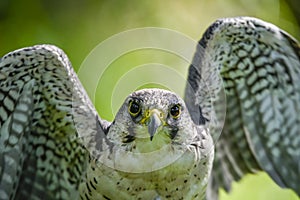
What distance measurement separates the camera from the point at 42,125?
9789 mm

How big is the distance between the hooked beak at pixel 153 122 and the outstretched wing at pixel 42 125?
0.92 meters

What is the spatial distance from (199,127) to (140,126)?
0.81m

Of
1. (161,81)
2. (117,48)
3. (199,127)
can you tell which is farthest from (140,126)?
(117,48)

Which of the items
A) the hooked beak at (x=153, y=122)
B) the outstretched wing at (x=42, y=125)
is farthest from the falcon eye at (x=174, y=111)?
the outstretched wing at (x=42, y=125)

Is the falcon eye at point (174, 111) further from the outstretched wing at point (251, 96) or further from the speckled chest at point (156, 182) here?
the outstretched wing at point (251, 96)

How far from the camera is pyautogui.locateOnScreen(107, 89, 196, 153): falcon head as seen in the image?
880 cm

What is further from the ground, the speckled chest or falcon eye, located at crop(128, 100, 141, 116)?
falcon eye, located at crop(128, 100, 141, 116)

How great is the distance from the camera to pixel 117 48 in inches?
437

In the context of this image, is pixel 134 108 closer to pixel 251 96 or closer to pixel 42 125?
pixel 42 125

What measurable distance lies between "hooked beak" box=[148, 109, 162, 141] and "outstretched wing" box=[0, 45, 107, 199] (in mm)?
924

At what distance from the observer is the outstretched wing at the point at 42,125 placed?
374 inches

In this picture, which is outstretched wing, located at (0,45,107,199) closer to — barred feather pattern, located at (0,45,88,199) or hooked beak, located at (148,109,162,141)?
barred feather pattern, located at (0,45,88,199)

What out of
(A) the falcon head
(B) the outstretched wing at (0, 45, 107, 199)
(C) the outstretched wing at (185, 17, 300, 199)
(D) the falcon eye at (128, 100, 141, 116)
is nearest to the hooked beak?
(A) the falcon head

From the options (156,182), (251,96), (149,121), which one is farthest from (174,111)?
(251,96)
